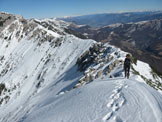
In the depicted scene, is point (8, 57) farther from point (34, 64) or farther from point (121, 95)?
point (121, 95)

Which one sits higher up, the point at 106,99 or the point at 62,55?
the point at 106,99

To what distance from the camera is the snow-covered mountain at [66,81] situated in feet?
31.1

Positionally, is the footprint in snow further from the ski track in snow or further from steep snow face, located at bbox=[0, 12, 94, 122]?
steep snow face, located at bbox=[0, 12, 94, 122]

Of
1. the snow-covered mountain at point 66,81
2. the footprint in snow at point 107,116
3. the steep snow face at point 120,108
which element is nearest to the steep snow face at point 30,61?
the snow-covered mountain at point 66,81

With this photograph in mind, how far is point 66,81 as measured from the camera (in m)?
31.8

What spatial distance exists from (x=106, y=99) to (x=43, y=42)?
5758 cm

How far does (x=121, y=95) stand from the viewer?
10.5 metres

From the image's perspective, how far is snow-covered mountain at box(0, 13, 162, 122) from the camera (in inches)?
374

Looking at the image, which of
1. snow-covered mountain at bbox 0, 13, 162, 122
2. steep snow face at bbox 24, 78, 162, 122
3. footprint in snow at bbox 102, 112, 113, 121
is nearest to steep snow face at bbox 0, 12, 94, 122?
snow-covered mountain at bbox 0, 13, 162, 122

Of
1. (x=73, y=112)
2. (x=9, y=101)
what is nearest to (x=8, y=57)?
(x=9, y=101)

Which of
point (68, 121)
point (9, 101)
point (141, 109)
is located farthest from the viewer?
point (9, 101)

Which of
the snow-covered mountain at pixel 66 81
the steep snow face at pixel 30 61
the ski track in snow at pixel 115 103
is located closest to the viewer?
the ski track in snow at pixel 115 103

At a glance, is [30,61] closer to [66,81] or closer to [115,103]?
[66,81]

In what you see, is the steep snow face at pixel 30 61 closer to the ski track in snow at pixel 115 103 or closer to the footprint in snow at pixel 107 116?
the ski track in snow at pixel 115 103
